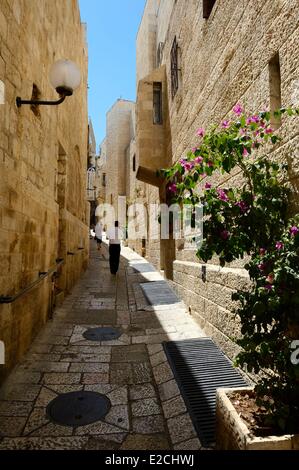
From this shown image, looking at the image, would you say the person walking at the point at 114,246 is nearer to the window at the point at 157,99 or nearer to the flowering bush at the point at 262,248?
the window at the point at 157,99

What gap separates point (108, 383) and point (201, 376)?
39.2 inches

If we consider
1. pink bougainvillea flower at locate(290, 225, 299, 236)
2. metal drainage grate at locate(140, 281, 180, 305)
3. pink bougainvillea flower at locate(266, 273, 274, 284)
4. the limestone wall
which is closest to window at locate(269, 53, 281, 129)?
pink bougainvillea flower at locate(290, 225, 299, 236)

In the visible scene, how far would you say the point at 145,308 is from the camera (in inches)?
252

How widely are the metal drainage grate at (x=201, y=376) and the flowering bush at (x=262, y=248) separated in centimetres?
60

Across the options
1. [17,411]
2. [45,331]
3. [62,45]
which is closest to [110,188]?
[62,45]

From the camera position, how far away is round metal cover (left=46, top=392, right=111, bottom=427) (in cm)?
264

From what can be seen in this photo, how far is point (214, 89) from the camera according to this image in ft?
15.2

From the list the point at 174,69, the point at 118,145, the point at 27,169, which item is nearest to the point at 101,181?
the point at 118,145

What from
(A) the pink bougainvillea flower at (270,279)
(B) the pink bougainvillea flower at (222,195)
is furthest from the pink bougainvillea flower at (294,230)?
(B) the pink bougainvillea flower at (222,195)

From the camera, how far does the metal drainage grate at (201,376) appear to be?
2672 millimetres

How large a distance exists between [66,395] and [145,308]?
3416 mm

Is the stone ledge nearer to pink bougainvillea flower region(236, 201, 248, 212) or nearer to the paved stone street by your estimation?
the paved stone street

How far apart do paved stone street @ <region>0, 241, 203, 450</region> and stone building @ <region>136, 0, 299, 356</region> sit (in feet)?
2.86

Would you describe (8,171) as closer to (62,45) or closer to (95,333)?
(95,333)
